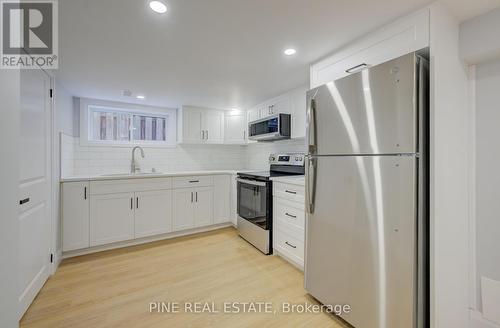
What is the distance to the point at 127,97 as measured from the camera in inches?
127

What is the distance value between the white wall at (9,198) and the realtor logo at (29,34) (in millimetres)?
102

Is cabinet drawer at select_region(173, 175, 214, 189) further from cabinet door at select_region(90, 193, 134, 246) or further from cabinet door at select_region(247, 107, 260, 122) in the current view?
cabinet door at select_region(247, 107, 260, 122)

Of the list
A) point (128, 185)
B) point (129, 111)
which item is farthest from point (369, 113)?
point (129, 111)

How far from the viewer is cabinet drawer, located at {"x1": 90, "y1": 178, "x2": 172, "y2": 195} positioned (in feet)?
8.95

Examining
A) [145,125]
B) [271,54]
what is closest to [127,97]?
[145,125]

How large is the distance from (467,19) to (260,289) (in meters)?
2.57

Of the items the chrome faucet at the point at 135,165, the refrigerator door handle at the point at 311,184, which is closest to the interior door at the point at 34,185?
the chrome faucet at the point at 135,165

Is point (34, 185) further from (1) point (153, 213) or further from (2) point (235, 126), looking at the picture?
(2) point (235, 126)

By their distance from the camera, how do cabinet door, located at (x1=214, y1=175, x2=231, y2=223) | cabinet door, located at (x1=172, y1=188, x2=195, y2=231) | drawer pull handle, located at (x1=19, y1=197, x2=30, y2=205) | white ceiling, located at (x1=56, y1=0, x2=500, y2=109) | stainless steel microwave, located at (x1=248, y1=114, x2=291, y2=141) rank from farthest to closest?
cabinet door, located at (x1=214, y1=175, x2=231, y2=223), cabinet door, located at (x1=172, y1=188, x2=195, y2=231), stainless steel microwave, located at (x1=248, y1=114, x2=291, y2=141), drawer pull handle, located at (x1=19, y1=197, x2=30, y2=205), white ceiling, located at (x1=56, y1=0, x2=500, y2=109)

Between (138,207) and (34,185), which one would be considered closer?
(34,185)

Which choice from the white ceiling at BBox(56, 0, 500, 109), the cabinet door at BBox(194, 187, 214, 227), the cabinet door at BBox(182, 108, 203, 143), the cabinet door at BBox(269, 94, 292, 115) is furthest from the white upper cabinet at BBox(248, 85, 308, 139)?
the cabinet door at BBox(194, 187, 214, 227)

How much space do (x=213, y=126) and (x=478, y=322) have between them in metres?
3.87

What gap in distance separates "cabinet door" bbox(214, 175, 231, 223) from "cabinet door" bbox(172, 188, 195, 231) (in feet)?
1.35

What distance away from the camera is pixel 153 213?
122 inches
